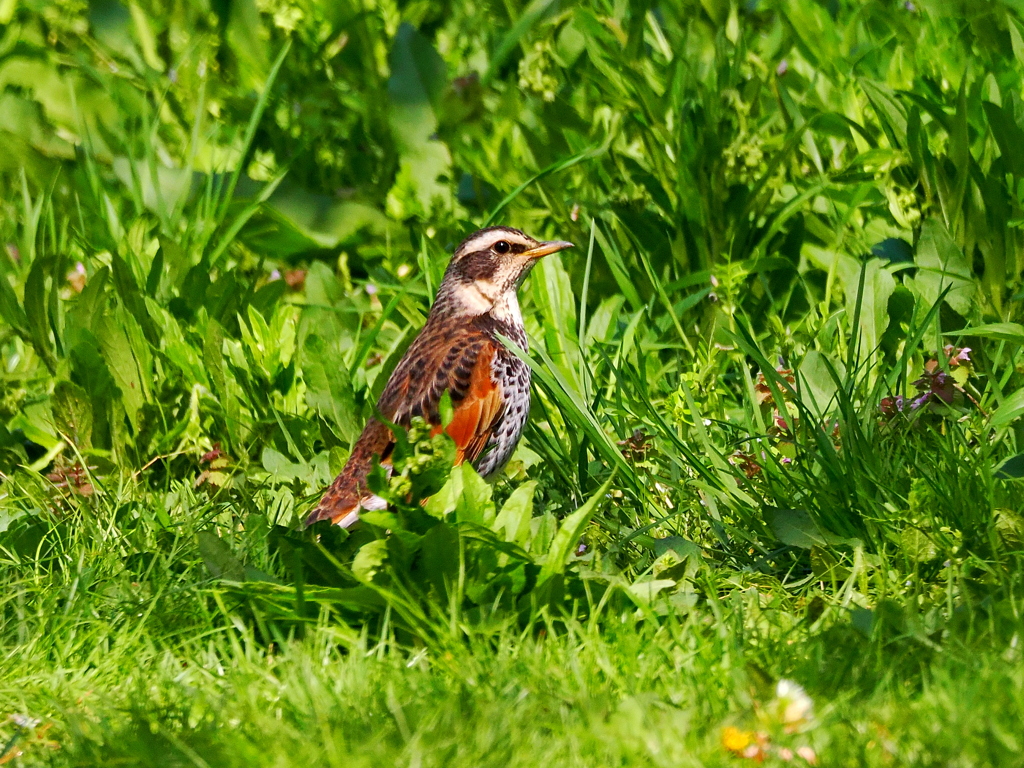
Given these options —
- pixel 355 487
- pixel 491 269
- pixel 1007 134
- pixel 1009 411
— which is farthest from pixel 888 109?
pixel 355 487

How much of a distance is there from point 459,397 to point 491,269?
84cm

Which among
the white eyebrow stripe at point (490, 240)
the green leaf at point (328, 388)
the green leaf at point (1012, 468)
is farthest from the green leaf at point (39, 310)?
the green leaf at point (1012, 468)

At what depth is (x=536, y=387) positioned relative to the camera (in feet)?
17.5

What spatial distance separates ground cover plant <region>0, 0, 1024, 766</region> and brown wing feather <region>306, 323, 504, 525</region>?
0.26 metres

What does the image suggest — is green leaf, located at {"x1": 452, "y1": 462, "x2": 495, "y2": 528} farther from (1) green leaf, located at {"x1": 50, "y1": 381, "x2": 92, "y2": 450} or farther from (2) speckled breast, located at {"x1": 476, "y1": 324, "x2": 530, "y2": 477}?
(1) green leaf, located at {"x1": 50, "y1": 381, "x2": 92, "y2": 450}

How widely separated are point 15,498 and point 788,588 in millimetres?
2959

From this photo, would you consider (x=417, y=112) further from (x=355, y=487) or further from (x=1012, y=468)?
(x=1012, y=468)

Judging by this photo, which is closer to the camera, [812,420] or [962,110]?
[812,420]

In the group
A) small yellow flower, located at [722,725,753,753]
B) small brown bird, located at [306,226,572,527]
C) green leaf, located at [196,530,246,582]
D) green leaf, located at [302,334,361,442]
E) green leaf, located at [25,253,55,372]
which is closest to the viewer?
small yellow flower, located at [722,725,753,753]

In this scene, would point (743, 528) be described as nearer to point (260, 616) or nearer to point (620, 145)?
point (260, 616)

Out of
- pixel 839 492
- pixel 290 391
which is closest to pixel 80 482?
pixel 290 391

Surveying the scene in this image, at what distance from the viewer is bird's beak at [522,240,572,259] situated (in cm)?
548

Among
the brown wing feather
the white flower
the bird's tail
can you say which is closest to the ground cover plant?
the white flower

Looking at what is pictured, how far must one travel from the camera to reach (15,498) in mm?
4988
